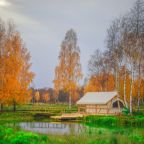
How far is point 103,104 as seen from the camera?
48250 mm

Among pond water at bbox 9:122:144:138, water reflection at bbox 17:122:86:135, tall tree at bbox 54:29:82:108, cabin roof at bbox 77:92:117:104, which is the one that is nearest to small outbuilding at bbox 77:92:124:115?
cabin roof at bbox 77:92:117:104

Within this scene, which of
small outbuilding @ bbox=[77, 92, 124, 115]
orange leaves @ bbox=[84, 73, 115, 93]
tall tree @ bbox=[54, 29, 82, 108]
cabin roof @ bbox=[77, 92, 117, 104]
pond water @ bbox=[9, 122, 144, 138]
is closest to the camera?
pond water @ bbox=[9, 122, 144, 138]

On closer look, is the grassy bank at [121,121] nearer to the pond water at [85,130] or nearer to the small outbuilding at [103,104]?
the pond water at [85,130]

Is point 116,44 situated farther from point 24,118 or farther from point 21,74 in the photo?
point 24,118

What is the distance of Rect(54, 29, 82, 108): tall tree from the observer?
5725cm

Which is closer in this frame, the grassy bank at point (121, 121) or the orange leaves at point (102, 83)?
the grassy bank at point (121, 121)

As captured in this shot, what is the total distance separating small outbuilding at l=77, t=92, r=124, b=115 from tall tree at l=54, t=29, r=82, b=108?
21.8ft

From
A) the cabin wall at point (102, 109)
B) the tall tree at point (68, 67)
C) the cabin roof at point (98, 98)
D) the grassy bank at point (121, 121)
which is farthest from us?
the tall tree at point (68, 67)

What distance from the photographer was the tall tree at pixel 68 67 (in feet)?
188

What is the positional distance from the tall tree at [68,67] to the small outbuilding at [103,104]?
663 centimetres

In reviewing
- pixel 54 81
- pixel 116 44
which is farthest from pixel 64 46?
pixel 116 44

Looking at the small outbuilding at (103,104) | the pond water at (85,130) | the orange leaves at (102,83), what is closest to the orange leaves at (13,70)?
the small outbuilding at (103,104)

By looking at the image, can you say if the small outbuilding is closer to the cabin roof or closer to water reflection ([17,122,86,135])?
the cabin roof

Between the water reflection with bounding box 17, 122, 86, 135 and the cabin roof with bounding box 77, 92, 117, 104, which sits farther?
the cabin roof with bounding box 77, 92, 117, 104
